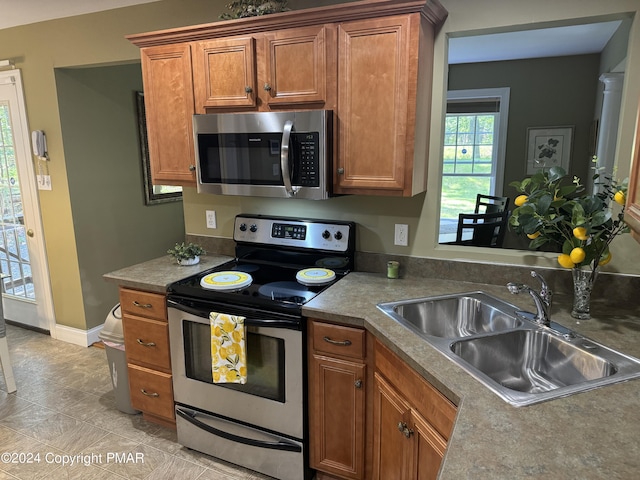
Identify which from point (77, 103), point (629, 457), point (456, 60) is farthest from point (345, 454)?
point (456, 60)

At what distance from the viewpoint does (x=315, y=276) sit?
2.26 m

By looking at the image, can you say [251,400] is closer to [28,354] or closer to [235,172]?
[235,172]

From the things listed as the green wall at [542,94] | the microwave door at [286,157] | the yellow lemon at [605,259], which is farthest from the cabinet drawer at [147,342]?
the green wall at [542,94]

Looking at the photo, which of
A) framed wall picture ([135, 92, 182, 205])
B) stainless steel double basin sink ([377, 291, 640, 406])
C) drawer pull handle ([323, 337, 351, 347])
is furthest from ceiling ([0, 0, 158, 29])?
stainless steel double basin sink ([377, 291, 640, 406])

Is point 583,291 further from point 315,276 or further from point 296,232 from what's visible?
point 296,232

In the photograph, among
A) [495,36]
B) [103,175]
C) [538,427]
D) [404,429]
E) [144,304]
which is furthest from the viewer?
[103,175]

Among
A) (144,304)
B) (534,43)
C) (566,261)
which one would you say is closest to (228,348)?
(144,304)

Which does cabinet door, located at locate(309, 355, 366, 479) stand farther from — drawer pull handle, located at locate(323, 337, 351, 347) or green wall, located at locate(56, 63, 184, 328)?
green wall, located at locate(56, 63, 184, 328)

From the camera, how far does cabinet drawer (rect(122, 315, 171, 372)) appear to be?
92.4 inches

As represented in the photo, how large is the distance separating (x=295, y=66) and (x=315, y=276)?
3.36 ft

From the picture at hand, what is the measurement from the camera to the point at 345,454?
6.53 ft

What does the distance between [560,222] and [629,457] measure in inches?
40.1

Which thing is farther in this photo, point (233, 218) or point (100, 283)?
point (100, 283)

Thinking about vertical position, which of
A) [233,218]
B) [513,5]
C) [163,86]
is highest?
[513,5]
